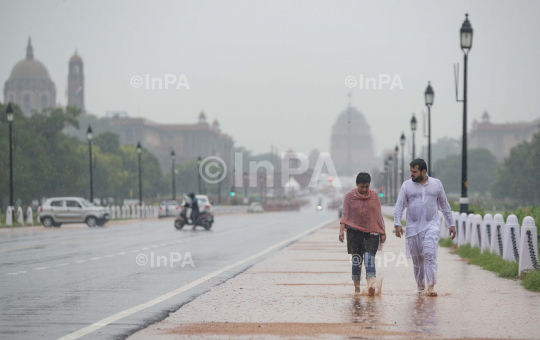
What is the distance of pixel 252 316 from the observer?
959 centimetres

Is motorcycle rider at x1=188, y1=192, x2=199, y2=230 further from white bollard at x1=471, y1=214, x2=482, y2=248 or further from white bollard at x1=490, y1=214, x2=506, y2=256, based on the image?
white bollard at x1=490, y1=214, x2=506, y2=256

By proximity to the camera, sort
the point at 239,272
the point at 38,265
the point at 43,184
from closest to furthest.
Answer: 1. the point at 239,272
2. the point at 38,265
3. the point at 43,184

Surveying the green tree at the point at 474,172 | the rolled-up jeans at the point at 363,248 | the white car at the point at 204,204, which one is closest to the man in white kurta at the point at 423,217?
the rolled-up jeans at the point at 363,248

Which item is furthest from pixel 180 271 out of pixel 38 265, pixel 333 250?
pixel 333 250

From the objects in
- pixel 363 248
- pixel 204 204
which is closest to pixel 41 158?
pixel 204 204

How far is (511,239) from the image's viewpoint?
15.3 metres

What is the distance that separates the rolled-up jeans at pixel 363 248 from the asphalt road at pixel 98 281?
2329mm

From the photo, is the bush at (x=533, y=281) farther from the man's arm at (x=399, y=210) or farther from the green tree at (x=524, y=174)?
the green tree at (x=524, y=174)

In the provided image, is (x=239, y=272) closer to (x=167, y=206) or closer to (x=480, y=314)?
(x=480, y=314)

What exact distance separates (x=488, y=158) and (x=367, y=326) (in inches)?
6034

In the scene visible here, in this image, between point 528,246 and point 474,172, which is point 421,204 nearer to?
point 528,246

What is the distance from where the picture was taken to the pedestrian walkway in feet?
27.5

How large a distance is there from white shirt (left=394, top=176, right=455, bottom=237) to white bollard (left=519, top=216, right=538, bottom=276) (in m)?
2.38

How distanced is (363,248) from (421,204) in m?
1.00
